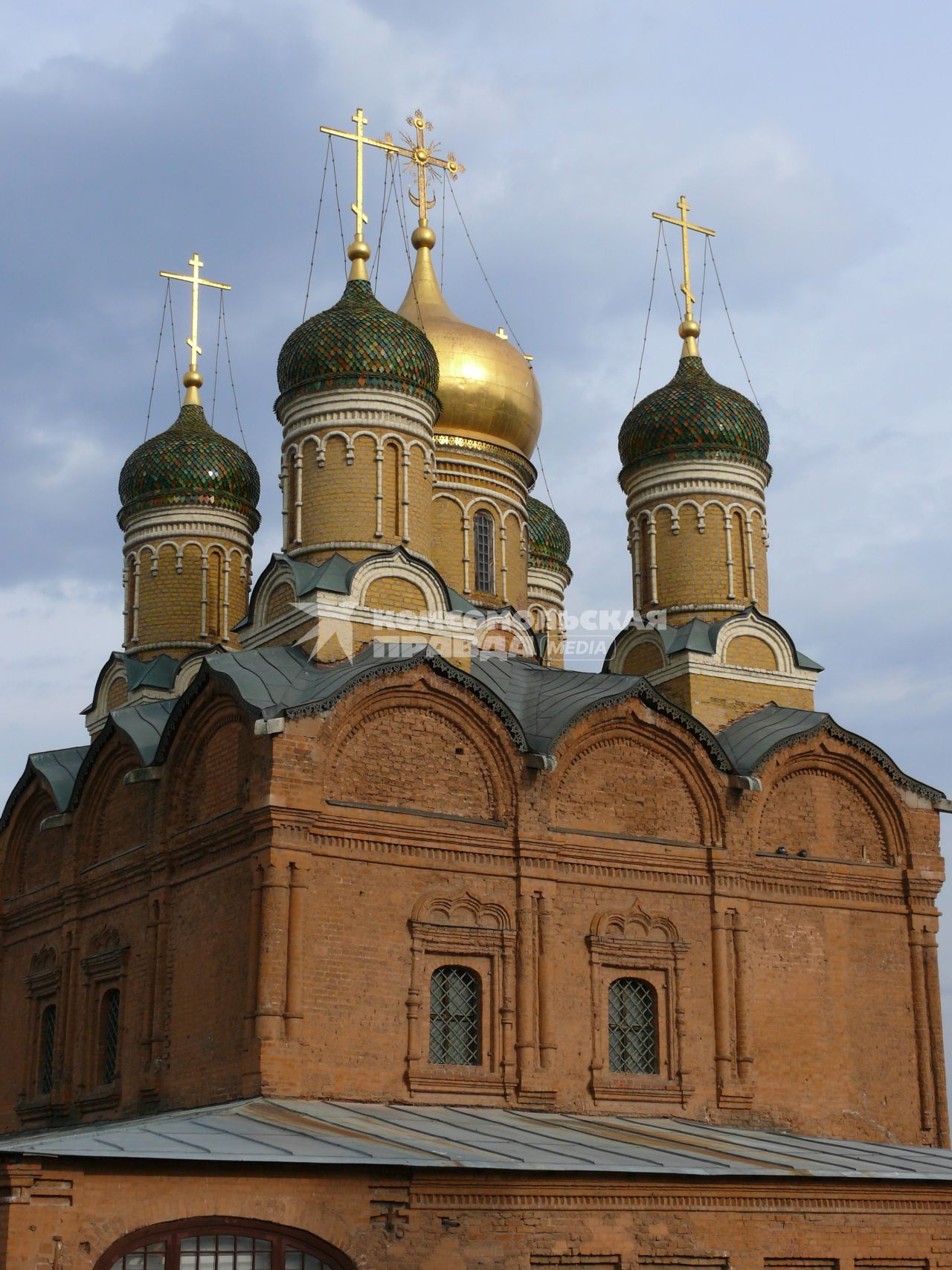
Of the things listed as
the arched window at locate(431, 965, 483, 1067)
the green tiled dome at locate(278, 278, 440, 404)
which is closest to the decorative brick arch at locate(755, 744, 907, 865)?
the arched window at locate(431, 965, 483, 1067)

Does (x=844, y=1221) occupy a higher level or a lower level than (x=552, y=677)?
lower

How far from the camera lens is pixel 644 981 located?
47.9 feet

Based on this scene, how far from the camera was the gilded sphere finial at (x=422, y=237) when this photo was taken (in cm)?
1988

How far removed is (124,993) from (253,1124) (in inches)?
148

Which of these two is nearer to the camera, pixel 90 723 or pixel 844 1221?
pixel 844 1221

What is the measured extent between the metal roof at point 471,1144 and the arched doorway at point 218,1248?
39 cm

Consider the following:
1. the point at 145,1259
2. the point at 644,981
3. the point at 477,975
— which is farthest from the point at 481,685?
the point at 145,1259

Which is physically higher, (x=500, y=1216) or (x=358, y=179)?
(x=358, y=179)

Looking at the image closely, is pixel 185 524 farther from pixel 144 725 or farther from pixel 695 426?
pixel 695 426

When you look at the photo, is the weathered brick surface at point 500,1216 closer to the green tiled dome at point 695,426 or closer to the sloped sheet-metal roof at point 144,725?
the sloped sheet-metal roof at point 144,725

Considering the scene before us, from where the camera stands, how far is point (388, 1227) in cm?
1059

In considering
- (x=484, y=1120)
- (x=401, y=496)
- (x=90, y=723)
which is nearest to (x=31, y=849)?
(x=90, y=723)

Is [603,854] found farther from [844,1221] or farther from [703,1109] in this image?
[844,1221]

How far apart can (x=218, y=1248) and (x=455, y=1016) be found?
393 cm
